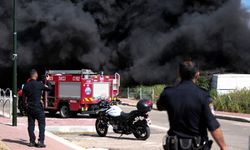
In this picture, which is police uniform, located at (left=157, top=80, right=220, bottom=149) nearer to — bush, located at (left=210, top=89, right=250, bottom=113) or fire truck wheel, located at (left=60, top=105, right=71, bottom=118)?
fire truck wheel, located at (left=60, top=105, right=71, bottom=118)

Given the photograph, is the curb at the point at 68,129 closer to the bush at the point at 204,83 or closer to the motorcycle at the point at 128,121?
the motorcycle at the point at 128,121

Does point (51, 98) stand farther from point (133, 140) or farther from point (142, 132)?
point (142, 132)

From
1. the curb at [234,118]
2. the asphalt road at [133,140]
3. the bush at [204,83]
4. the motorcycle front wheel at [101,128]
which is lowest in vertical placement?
the asphalt road at [133,140]

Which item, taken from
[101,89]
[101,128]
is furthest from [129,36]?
[101,128]

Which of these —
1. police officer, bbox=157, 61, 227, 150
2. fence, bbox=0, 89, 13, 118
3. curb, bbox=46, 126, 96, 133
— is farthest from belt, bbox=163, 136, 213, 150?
fence, bbox=0, 89, 13, 118

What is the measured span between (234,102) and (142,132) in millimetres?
12989

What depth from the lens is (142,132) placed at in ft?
44.9

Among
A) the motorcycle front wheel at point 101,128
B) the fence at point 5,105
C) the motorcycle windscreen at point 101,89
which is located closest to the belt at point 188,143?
A: the motorcycle front wheel at point 101,128

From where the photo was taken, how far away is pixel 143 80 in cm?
4322

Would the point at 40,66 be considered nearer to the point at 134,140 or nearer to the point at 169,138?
the point at 134,140

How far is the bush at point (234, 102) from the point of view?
2505 centimetres

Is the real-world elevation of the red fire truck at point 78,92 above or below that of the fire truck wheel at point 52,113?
above

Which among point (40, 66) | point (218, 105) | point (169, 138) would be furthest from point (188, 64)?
point (40, 66)

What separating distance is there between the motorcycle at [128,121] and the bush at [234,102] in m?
12.0
